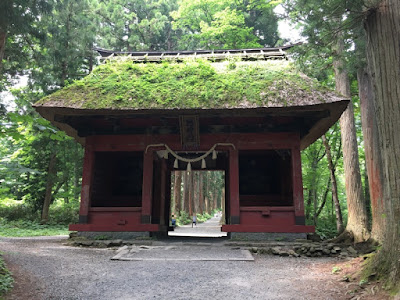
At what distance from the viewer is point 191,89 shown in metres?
7.95

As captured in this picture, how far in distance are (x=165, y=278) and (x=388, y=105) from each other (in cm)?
402

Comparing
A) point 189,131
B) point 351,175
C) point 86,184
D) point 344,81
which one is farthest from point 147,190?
point 344,81

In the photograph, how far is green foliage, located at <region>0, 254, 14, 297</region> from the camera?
3594mm

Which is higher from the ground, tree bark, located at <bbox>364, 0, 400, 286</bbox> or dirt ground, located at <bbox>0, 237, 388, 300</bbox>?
tree bark, located at <bbox>364, 0, 400, 286</bbox>

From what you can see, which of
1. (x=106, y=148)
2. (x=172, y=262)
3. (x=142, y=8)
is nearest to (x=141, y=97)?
(x=106, y=148)

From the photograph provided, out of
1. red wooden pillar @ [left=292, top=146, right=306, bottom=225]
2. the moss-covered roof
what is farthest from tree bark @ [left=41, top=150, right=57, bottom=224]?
red wooden pillar @ [left=292, top=146, right=306, bottom=225]

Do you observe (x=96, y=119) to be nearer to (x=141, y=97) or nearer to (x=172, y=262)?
(x=141, y=97)

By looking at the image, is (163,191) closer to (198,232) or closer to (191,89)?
(191,89)

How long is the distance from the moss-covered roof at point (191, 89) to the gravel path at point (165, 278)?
3.66 meters

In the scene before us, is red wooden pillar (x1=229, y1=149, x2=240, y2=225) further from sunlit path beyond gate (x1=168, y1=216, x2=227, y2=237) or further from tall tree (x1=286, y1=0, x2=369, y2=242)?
sunlit path beyond gate (x1=168, y1=216, x2=227, y2=237)

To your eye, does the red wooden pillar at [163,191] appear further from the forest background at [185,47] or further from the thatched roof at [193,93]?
the forest background at [185,47]

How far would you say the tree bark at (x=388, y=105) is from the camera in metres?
3.63

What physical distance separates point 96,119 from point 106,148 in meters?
0.91

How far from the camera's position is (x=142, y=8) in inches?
819
